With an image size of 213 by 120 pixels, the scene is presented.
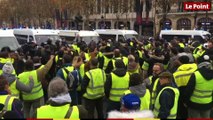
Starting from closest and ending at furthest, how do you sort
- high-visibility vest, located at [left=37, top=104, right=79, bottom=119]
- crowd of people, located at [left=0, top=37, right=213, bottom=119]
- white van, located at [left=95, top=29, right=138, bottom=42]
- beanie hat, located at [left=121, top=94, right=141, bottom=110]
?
1. beanie hat, located at [left=121, top=94, right=141, bottom=110]
2. high-visibility vest, located at [left=37, top=104, right=79, bottom=119]
3. crowd of people, located at [left=0, top=37, right=213, bottom=119]
4. white van, located at [left=95, top=29, right=138, bottom=42]

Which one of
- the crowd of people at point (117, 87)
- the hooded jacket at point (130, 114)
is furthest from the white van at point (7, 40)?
the hooded jacket at point (130, 114)

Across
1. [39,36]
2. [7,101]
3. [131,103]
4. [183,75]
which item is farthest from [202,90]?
[39,36]

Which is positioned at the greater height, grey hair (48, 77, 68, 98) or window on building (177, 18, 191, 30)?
window on building (177, 18, 191, 30)

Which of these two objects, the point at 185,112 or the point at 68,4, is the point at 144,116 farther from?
the point at 68,4

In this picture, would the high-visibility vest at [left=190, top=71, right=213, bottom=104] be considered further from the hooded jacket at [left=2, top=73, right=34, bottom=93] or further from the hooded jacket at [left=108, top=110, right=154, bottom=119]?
the hooded jacket at [left=2, top=73, right=34, bottom=93]

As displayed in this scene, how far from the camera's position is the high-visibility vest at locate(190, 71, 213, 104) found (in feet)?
21.2

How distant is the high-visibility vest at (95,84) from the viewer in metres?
7.30

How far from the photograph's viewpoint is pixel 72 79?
25.1 ft

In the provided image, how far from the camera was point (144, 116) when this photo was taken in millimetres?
3715

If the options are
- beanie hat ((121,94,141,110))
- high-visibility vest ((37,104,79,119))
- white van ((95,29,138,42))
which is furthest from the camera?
white van ((95,29,138,42))

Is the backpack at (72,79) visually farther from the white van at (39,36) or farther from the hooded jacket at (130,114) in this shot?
the white van at (39,36)

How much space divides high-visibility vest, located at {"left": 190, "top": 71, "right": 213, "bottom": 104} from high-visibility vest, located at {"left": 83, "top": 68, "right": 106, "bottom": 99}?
1.92 m

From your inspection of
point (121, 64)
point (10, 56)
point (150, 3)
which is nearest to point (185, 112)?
point (121, 64)

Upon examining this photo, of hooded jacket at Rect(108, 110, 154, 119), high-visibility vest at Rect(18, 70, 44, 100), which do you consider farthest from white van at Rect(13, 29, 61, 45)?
hooded jacket at Rect(108, 110, 154, 119)
